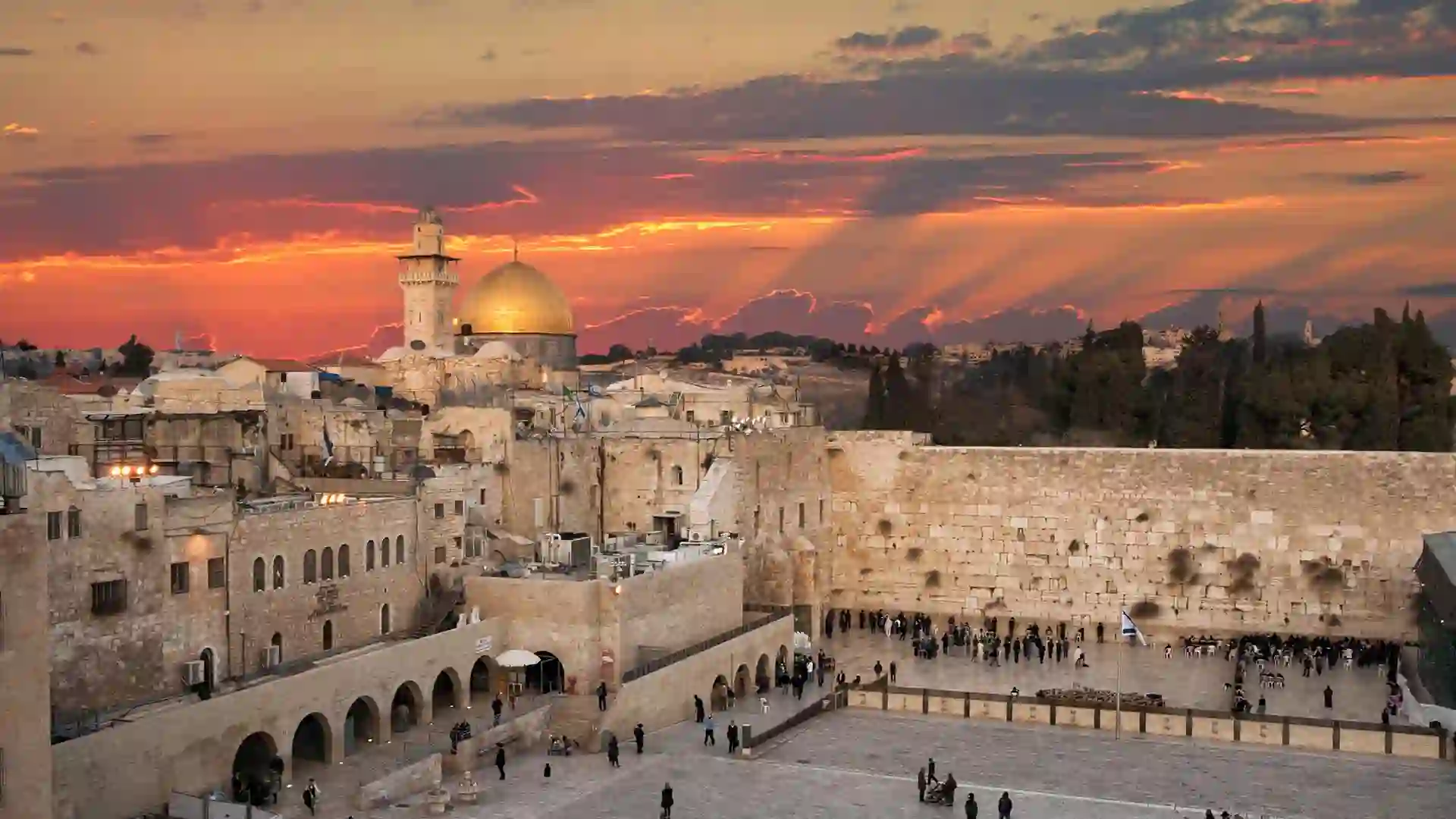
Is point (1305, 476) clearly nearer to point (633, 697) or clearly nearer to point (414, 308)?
point (633, 697)

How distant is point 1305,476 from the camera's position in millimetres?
31672

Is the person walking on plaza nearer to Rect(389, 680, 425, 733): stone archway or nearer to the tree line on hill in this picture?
Rect(389, 680, 425, 733): stone archway

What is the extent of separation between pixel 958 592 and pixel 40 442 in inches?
779

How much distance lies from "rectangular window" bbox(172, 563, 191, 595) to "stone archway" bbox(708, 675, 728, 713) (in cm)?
926

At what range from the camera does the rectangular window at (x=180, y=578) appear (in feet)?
63.4

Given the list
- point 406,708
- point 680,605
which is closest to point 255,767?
point 406,708

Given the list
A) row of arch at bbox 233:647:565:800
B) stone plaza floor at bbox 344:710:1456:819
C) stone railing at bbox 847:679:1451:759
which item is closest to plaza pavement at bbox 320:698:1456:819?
stone plaza floor at bbox 344:710:1456:819

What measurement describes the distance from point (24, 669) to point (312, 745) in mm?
7360

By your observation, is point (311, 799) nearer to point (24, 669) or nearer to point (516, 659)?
point (24, 669)

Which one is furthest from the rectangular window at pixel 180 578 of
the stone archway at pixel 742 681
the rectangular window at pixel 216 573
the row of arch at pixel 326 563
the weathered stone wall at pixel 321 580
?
the stone archway at pixel 742 681

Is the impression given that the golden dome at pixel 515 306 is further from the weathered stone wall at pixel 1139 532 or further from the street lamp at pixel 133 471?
the street lamp at pixel 133 471

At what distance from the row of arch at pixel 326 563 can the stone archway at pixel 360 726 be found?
2069mm

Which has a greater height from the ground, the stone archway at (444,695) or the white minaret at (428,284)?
the white minaret at (428,284)

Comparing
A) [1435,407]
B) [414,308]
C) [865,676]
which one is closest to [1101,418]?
[1435,407]
